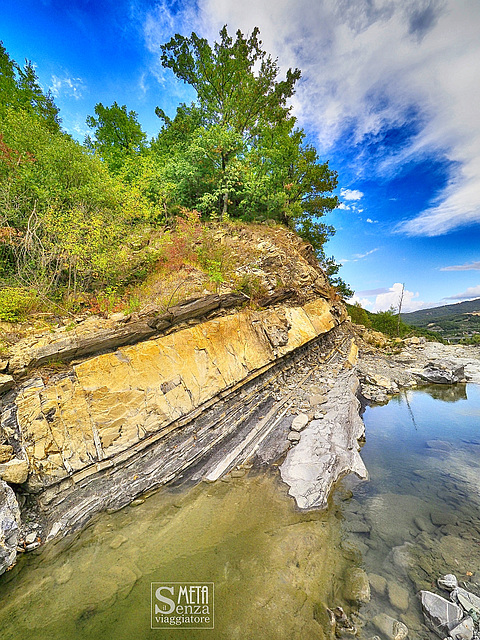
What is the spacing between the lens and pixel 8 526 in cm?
432

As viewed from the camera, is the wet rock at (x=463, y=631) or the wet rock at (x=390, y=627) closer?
the wet rock at (x=463, y=631)

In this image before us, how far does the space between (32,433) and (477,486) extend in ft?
38.1

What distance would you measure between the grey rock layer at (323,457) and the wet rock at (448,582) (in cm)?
217

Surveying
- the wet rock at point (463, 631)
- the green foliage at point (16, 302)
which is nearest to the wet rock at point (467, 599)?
the wet rock at point (463, 631)

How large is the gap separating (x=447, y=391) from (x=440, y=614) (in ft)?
51.4

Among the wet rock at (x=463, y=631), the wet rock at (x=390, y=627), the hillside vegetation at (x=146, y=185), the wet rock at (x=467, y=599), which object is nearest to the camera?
the wet rock at (x=463, y=631)

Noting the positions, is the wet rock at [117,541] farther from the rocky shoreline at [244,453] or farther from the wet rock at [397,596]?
the wet rock at [397,596]

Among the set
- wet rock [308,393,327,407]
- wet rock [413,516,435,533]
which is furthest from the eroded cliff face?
wet rock [413,516,435,533]

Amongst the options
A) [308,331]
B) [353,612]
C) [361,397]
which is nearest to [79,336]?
[353,612]

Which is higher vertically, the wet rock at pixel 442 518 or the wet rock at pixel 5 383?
the wet rock at pixel 5 383

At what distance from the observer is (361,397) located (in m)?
13.3

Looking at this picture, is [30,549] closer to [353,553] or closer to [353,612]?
[353,612]

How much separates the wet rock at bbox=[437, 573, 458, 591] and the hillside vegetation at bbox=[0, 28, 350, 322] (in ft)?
29.9
